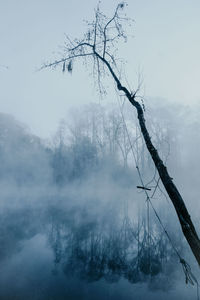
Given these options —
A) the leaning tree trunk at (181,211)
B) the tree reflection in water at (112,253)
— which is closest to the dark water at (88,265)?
the tree reflection in water at (112,253)

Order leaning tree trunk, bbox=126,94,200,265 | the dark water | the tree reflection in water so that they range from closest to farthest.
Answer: leaning tree trunk, bbox=126,94,200,265
the dark water
the tree reflection in water

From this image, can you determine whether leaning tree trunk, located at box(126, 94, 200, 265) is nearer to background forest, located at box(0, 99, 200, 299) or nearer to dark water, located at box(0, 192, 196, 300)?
background forest, located at box(0, 99, 200, 299)

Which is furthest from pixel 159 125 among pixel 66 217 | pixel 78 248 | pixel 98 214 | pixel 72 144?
pixel 78 248

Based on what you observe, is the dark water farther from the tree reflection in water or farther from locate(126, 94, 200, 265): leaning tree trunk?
locate(126, 94, 200, 265): leaning tree trunk

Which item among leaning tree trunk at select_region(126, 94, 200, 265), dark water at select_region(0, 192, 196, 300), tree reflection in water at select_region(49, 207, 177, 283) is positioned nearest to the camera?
leaning tree trunk at select_region(126, 94, 200, 265)

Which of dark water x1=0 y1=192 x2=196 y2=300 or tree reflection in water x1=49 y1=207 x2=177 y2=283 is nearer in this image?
dark water x1=0 y1=192 x2=196 y2=300

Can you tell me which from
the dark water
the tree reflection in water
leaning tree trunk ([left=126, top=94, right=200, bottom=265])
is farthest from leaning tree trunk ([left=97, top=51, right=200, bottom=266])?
the tree reflection in water

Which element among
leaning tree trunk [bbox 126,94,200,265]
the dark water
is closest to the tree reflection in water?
the dark water

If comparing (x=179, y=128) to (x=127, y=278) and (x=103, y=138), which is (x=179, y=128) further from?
(x=127, y=278)

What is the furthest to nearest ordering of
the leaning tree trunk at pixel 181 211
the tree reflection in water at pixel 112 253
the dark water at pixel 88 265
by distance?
the tree reflection in water at pixel 112 253
the dark water at pixel 88 265
the leaning tree trunk at pixel 181 211

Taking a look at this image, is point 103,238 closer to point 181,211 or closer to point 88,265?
point 88,265

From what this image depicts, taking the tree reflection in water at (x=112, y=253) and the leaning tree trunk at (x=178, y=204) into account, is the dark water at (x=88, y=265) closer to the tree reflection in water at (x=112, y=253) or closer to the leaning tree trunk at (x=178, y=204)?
the tree reflection in water at (x=112, y=253)

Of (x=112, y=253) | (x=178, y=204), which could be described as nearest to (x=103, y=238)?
(x=112, y=253)

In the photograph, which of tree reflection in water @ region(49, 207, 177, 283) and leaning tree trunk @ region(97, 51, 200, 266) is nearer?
leaning tree trunk @ region(97, 51, 200, 266)
